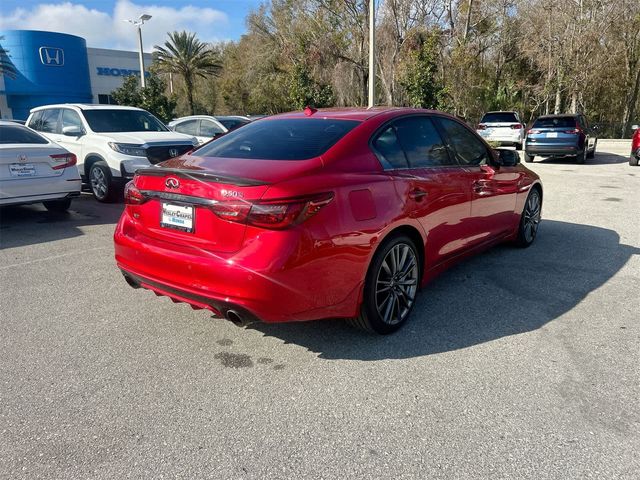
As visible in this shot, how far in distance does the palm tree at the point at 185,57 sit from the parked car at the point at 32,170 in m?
29.3

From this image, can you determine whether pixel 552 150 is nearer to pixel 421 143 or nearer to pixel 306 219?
pixel 421 143

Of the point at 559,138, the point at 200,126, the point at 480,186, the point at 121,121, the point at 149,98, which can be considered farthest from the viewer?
the point at 149,98

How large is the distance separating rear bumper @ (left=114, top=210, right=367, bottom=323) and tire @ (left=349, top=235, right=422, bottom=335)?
138 millimetres

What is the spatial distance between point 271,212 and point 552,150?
15.2m

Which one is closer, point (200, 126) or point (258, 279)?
A: point (258, 279)

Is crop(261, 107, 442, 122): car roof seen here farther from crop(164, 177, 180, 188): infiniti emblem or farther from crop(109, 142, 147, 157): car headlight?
crop(109, 142, 147, 157): car headlight

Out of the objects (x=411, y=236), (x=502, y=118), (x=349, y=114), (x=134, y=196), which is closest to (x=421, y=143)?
(x=349, y=114)

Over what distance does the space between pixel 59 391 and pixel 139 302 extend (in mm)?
1399

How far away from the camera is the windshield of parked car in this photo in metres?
9.52

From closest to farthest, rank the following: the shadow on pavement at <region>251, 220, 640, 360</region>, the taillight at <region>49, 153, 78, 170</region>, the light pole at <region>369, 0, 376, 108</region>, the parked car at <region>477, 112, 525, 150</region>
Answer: the shadow on pavement at <region>251, 220, 640, 360</region> < the taillight at <region>49, 153, 78, 170</region> < the light pole at <region>369, 0, 376, 108</region> < the parked car at <region>477, 112, 525, 150</region>

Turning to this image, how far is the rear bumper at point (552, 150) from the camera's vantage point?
15.6 meters

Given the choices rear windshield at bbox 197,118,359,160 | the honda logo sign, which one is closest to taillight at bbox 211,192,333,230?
rear windshield at bbox 197,118,359,160

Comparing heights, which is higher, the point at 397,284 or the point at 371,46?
the point at 371,46

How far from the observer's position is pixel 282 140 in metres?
3.75
